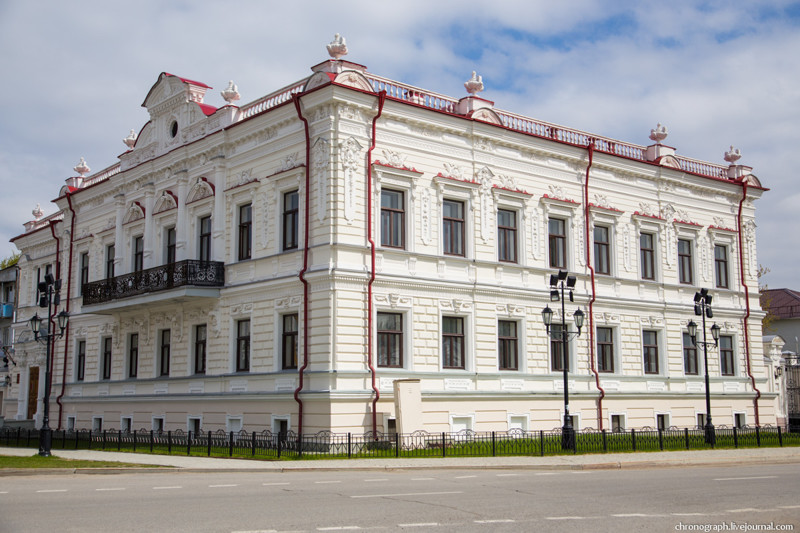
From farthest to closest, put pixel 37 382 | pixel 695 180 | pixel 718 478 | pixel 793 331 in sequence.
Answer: pixel 793 331 < pixel 37 382 < pixel 695 180 < pixel 718 478

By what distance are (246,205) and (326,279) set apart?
6.28m

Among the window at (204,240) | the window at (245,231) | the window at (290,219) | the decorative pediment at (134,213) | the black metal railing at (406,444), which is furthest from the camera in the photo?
the decorative pediment at (134,213)

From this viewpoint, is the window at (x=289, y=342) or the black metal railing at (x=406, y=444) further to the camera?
the window at (x=289, y=342)

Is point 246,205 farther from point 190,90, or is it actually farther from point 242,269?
point 190,90

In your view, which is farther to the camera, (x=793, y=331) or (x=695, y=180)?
(x=793, y=331)

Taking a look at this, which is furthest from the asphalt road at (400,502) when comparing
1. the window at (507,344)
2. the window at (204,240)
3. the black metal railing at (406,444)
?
the window at (204,240)

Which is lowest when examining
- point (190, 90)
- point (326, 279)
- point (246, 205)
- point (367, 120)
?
point (326, 279)

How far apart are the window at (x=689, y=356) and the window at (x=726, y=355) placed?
1478 mm

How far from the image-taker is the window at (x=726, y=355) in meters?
38.8

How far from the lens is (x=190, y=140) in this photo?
34594mm

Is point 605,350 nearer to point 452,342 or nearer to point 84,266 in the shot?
point 452,342

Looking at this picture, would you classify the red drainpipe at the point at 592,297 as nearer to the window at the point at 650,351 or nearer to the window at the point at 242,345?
the window at the point at 650,351

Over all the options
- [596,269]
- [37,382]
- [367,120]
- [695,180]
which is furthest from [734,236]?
[37,382]

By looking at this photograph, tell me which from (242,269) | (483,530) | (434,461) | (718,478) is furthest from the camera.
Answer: (242,269)
